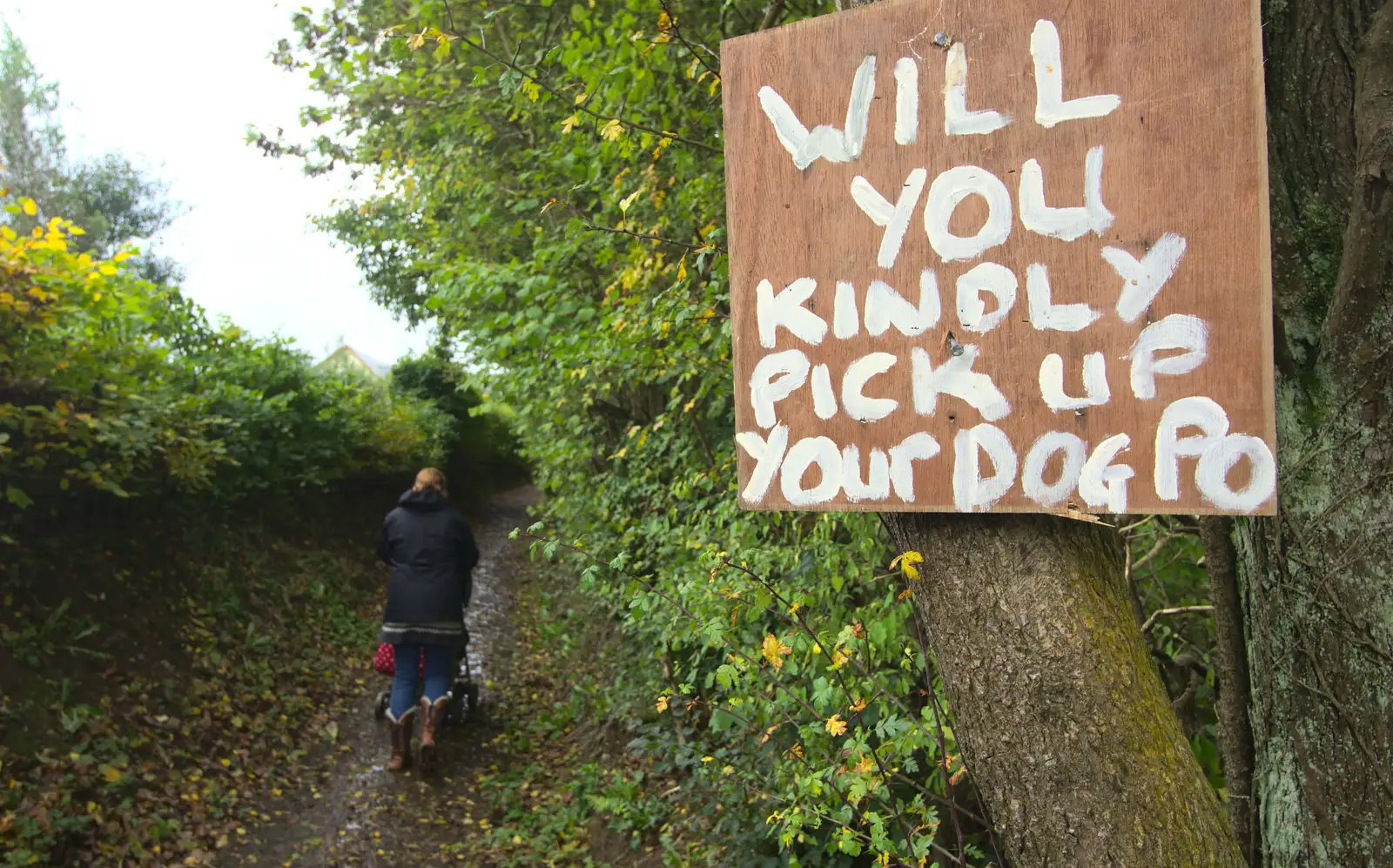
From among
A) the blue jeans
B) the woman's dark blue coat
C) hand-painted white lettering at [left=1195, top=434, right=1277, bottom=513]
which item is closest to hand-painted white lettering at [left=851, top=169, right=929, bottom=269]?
hand-painted white lettering at [left=1195, top=434, right=1277, bottom=513]

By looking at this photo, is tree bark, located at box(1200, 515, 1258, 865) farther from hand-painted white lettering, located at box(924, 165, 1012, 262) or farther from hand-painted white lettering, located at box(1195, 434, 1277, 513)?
hand-painted white lettering, located at box(924, 165, 1012, 262)

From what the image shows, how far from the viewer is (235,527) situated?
318 inches

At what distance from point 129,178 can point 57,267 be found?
123 ft

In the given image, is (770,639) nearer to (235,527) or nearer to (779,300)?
(779,300)

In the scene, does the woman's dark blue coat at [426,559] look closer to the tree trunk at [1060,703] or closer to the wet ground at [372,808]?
the wet ground at [372,808]

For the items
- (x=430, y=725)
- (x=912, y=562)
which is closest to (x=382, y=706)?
(x=430, y=725)

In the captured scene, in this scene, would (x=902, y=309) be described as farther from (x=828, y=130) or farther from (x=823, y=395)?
(x=828, y=130)

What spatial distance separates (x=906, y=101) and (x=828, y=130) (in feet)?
0.47

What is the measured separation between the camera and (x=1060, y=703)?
4.74 ft

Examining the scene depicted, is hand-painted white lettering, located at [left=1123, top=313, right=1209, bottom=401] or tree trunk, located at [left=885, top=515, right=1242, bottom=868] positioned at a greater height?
hand-painted white lettering, located at [left=1123, top=313, right=1209, bottom=401]

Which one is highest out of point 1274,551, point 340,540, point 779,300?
point 779,300

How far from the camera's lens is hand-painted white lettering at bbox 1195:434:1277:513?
4.30 ft

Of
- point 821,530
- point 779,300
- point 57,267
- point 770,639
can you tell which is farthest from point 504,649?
point 779,300

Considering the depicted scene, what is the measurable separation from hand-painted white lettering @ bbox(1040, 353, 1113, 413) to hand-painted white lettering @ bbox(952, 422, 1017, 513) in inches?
3.8
